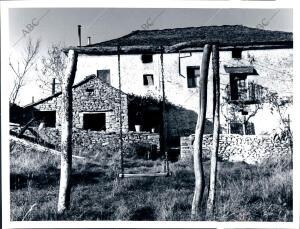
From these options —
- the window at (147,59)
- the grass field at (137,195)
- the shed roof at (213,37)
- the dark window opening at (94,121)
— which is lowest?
the grass field at (137,195)

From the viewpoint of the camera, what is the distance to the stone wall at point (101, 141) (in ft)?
35.9

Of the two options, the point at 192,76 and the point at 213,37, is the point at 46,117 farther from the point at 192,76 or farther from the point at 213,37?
the point at 213,37

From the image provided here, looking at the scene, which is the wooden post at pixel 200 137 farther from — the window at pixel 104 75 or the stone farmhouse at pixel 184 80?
the window at pixel 104 75

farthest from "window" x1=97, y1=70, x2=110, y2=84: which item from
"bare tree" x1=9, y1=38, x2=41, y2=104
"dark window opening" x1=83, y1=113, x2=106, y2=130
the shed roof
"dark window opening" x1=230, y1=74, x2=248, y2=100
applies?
"bare tree" x1=9, y1=38, x2=41, y2=104

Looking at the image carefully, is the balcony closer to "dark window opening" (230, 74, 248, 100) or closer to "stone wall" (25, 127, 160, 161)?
"dark window opening" (230, 74, 248, 100)

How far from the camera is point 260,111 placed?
570 inches

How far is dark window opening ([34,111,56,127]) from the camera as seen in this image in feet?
43.5

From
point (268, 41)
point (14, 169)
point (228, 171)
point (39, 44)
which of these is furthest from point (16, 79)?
point (268, 41)

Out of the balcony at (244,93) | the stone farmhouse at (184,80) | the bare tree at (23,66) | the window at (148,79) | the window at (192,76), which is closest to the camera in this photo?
the bare tree at (23,66)

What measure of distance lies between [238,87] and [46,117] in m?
7.42

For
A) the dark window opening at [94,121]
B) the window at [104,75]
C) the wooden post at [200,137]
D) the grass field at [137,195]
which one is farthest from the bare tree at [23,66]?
the window at [104,75]

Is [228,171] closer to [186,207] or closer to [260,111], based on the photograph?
[186,207]

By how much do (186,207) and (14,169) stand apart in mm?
3468

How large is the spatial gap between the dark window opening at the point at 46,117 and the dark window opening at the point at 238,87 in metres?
6.90
